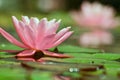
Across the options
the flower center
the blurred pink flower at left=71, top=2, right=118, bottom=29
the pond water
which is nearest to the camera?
the pond water

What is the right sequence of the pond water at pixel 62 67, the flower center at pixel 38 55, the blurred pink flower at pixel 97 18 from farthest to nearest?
the blurred pink flower at pixel 97 18, the flower center at pixel 38 55, the pond water at pixel 62 67

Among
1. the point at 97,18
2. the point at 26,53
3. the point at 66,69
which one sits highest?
the point at 97,18

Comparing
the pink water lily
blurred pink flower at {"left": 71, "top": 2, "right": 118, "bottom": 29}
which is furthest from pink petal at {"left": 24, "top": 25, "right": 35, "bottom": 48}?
blurred pink flower at {"left": 71, "top": 2, "right": 118, "bottom": 29}

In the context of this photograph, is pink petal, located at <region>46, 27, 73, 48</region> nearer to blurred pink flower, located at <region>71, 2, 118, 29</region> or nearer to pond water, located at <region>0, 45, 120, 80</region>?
pond water, located at <region>0, 45, 120, 80</region>

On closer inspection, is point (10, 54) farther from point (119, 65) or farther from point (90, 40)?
point (90, 40)

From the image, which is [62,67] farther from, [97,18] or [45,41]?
[97,18]

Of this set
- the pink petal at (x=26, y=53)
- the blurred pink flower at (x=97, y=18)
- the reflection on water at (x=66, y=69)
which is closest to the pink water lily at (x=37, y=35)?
the pink petal at (x=26, y=53)

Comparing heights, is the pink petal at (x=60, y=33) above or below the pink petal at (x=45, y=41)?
above

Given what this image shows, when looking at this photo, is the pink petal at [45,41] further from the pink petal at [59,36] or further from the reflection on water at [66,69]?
the reflection on water at [66,69]

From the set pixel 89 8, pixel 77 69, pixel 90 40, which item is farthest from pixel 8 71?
pixel 89 8

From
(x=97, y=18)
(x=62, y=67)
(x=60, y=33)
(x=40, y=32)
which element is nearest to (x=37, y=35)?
(x=40, y=32)

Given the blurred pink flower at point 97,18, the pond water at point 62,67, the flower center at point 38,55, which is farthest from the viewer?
the blurred pink flower at point 97,18

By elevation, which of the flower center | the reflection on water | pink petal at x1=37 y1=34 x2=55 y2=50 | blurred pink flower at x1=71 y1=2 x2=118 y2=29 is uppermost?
blurred pink flower at x1=71 y1=2 x2=118 y2=29
